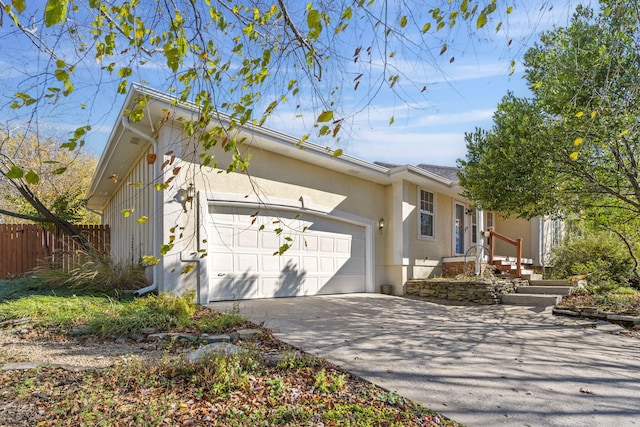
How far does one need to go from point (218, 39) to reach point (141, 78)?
29.9 inches

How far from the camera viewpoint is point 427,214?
12.4 meters

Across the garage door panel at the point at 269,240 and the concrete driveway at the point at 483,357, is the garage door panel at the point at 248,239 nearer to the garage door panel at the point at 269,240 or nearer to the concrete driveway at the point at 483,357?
the garage door panel at the point at 269,240

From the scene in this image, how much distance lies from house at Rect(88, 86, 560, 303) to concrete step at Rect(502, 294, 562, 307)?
8.98 feet

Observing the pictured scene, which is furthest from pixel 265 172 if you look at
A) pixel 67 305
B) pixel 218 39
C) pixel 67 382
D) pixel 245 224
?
pixel 67 382

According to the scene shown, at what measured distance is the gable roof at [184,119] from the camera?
677 centimetres

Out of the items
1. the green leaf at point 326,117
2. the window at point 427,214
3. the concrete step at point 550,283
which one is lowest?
the concrete step at point 550,283

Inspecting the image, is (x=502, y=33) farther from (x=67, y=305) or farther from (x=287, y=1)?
(x=67, y=305)

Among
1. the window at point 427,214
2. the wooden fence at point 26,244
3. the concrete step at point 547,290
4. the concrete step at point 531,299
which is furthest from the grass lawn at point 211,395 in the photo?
the window at point 427,214

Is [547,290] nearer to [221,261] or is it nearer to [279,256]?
[279,256]

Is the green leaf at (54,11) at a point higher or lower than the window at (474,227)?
higher

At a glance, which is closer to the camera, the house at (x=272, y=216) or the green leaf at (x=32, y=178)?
the green leaf at (x=32, y=178)

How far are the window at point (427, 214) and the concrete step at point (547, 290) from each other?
3.07 meters

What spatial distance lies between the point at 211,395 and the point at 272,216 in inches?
244

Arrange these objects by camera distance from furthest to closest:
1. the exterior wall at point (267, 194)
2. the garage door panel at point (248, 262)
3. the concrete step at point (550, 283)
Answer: the concrete step at point (550, 283) < the garage door panel at point (248, 262) < the exterior wall at point (267, 194)
